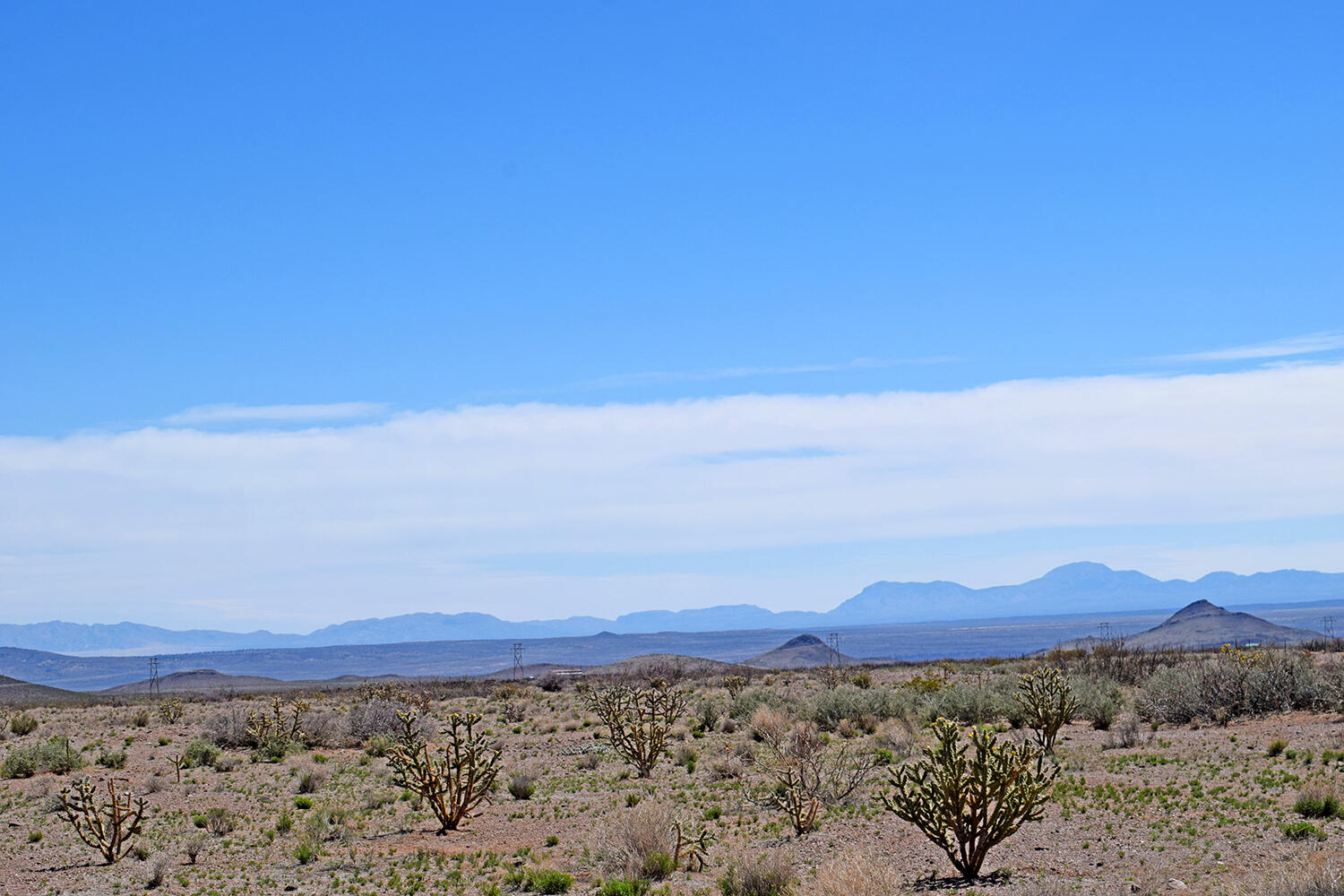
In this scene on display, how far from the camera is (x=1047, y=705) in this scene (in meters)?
20.4

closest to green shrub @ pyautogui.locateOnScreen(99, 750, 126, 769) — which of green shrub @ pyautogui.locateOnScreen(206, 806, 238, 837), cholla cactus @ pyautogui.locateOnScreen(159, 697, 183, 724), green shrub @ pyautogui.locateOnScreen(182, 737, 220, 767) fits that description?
green shrub @ pyautogui.locateOnScreen(182, 737, 220, 767)

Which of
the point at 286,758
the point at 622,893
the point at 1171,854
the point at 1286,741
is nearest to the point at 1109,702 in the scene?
the point at 1286,741

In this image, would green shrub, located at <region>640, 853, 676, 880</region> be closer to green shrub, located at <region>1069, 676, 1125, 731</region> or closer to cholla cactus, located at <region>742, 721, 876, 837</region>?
cholla cactus, located at <region>742, 721, 876, 837</region>

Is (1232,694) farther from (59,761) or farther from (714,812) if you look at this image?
(59,761)

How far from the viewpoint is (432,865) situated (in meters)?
14.0

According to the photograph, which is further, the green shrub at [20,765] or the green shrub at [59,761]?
the green shrub at [59,761]

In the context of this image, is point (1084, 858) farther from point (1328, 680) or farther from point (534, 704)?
point (534, 704)

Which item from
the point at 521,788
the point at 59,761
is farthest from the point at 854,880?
the point at 59,761

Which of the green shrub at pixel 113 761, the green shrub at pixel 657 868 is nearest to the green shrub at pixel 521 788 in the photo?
the green shrub at pixel 657 868

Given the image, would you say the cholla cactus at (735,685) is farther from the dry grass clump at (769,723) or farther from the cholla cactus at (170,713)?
the cholla cactus at (170,713)

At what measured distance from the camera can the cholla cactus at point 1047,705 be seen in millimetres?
20203

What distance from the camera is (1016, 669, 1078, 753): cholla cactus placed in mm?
20203

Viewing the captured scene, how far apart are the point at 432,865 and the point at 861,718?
15.3 metres

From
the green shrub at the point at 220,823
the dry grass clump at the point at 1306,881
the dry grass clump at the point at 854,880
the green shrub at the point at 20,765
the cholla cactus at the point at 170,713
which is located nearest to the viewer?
the dry grass clump at the point at 1306,881
